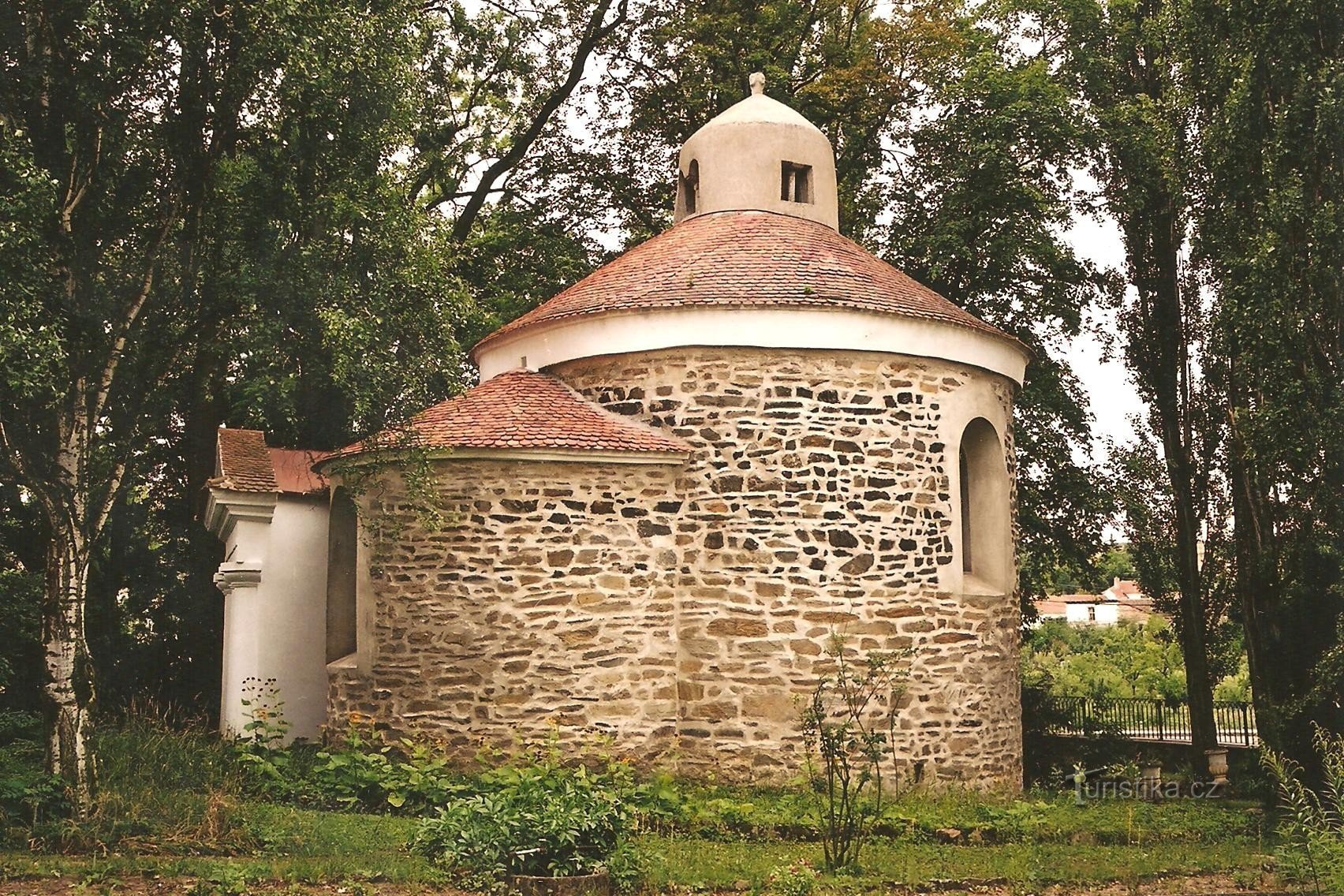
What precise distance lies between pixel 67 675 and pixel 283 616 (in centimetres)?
544

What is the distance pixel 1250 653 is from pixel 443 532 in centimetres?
1125

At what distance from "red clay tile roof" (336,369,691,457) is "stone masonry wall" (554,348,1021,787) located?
0.48 metres

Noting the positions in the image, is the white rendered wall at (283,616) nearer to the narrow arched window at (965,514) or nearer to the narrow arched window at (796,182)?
the narrow arched window at (796,182)

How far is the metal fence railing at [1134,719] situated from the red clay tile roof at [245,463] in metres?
13.3

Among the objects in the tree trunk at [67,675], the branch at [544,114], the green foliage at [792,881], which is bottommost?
the green foliage at [792,881]

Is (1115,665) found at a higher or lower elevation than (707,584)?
lower

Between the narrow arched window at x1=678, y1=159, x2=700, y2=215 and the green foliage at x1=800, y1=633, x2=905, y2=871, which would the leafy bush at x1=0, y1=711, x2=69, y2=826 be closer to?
the green foliage at x1=800, y1=633, x2=905, y2=871

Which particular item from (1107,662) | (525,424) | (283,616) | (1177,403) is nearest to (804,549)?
(525,424)

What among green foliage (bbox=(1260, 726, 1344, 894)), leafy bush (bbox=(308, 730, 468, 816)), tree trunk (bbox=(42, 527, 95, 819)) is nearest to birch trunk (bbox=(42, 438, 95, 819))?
tree trunk (bbox=(42, 527, 95, 819))

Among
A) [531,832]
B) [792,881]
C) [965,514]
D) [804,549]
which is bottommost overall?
[792,881]

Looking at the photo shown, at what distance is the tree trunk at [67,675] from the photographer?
9602 millimetres

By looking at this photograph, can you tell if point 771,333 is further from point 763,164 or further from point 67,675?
point 67,675

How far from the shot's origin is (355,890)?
803cm

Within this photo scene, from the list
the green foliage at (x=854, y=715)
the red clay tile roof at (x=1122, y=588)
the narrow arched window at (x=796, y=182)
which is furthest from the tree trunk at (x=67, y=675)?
the red clay tile roof at (x=1122, y=588)
